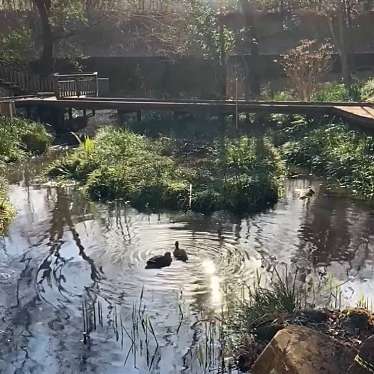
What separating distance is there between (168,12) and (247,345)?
88.8 ft

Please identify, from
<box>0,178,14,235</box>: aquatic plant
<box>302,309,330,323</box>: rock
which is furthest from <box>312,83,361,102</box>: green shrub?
<box>302,309,330,323</box>: rock

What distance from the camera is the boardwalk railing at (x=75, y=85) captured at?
23522 millimetres

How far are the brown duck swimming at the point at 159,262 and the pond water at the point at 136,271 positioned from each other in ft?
0.33

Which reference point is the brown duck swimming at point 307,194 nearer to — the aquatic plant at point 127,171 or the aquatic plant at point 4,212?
the aquatic plant at point 127,171

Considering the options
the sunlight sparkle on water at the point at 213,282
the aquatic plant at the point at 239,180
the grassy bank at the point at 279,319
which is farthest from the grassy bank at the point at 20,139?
the grassy bank at the point at 279,319

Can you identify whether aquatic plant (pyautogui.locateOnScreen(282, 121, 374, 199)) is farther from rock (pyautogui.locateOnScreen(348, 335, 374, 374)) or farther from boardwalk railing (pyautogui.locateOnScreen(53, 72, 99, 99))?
boardwalk railing (pyautogui.locateOnScreen(53, 72, 99, 99))

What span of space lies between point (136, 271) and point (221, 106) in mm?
12130

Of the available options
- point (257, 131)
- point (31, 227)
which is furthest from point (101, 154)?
point (257, 131)

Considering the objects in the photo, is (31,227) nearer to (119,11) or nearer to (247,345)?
(247,345)

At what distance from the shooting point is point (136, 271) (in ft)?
28.9

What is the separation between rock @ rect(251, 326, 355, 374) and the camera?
17.1ft

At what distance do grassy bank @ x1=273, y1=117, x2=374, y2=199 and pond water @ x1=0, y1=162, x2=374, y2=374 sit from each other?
36.4 inches

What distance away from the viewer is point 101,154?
15656 mm

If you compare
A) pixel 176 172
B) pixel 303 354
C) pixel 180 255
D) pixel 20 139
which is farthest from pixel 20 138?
pixel 303 354
